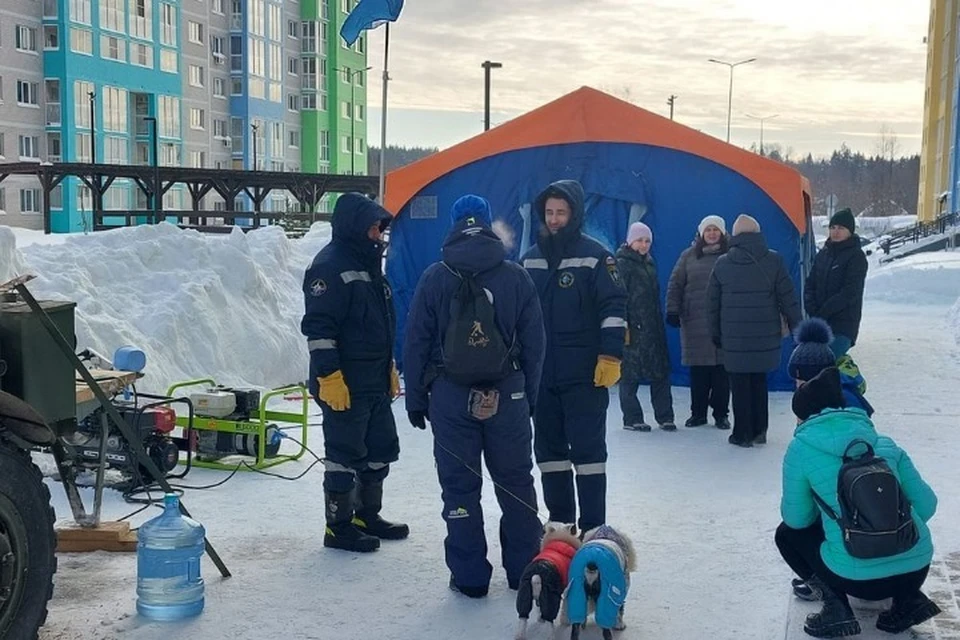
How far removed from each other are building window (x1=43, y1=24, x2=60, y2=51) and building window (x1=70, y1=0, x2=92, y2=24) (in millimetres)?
972

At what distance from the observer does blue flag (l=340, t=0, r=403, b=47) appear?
400 inches

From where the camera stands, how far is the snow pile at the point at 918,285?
22.0 m

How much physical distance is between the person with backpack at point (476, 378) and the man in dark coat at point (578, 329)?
1.41 ft

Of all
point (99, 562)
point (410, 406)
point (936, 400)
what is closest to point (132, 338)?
point (99, 562)

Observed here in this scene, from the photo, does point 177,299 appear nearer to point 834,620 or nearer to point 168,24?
point 834,620

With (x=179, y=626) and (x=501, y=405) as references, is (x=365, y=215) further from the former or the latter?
(x=179, y=626)

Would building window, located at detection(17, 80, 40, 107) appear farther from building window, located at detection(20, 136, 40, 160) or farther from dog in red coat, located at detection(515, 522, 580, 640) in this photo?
dog in red coat, located at detection(515, 522, 580, 640)

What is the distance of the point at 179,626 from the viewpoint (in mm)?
4324

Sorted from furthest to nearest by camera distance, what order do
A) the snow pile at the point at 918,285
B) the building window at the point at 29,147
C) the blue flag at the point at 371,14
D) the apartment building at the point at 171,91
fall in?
the building window at the point at 29,147, the apartment building at the point at 171,91, the snow pile at the point at 918,285, the blue flag at the point at 371,14

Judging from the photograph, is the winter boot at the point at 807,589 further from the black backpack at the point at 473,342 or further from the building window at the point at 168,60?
the building window at the point at 168,60

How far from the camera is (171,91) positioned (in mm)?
54250

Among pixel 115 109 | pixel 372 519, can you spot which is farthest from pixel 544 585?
pixel 115 109

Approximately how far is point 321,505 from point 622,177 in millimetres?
5511

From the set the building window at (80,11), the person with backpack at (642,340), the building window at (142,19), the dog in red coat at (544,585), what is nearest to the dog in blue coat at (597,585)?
the dog in red coat at (544,585)
